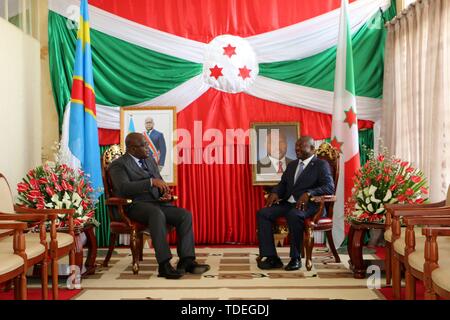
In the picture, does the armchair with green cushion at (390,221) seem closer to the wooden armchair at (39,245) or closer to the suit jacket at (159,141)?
the wooden armchair at (39,245)

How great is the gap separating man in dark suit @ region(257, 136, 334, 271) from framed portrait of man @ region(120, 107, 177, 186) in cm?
164

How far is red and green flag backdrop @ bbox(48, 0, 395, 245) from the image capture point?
6703 mm

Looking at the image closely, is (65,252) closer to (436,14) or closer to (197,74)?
(197,74)

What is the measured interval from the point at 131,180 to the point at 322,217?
Result: 1.84 meters

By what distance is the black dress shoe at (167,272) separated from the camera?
491 centimetres

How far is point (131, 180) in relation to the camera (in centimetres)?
527

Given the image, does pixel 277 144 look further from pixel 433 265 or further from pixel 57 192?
pixel 433 265

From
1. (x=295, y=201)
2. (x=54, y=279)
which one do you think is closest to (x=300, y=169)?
(x=295, y=201)

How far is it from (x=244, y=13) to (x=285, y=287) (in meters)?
3.56

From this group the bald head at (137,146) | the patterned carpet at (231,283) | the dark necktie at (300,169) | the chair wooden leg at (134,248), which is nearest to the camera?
the patterned carpet at (231,283)

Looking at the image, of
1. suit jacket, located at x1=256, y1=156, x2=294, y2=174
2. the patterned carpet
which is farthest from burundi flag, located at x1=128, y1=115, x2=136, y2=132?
the patterned carpet

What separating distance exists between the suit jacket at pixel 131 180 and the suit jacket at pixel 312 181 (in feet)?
4.17

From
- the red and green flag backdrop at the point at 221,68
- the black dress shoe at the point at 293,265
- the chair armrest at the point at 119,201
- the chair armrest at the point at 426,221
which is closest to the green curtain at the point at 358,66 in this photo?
the red and green flag backdrop at the point at 221,68
